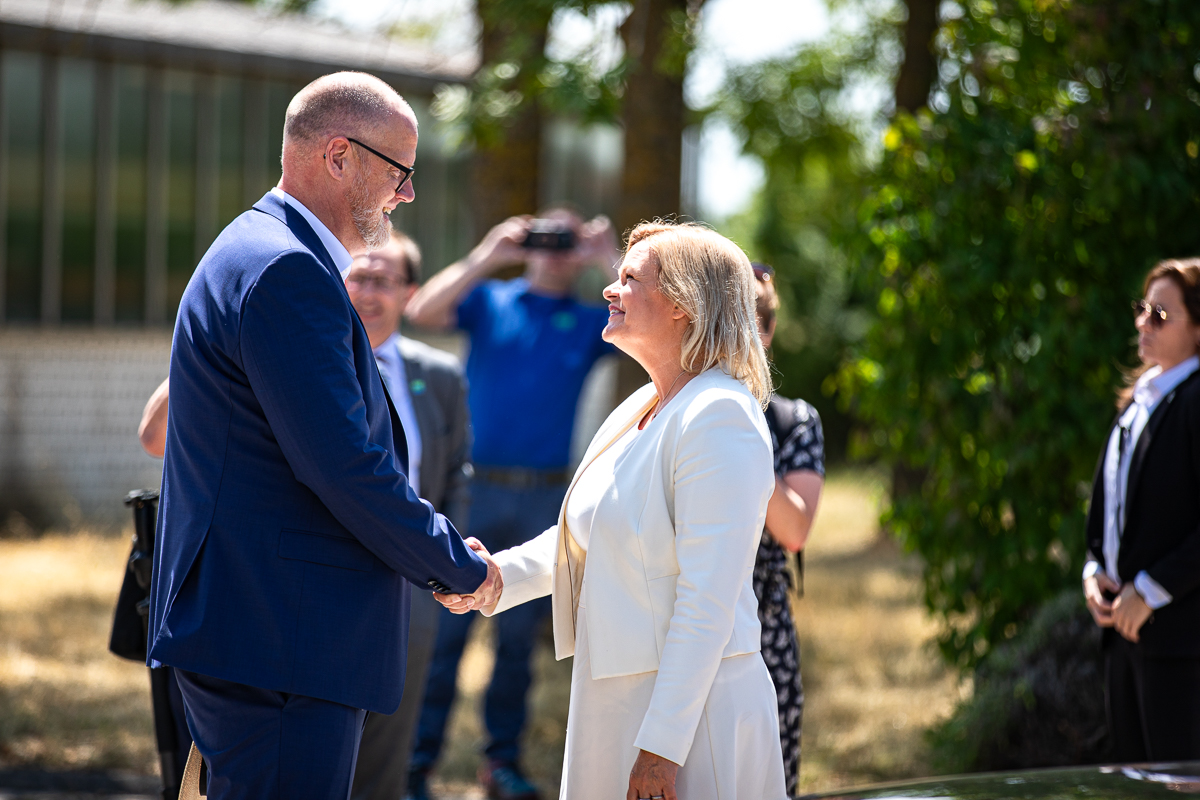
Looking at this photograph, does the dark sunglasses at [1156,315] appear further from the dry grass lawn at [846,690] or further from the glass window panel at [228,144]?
the glass window panel at [228,144]

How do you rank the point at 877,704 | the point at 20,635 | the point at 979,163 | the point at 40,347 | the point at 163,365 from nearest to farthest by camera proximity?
1. the point at 979,163
2. the point at 877,704
3. the point at 20,635
4. the point at 40,347
5. the point at 163,365

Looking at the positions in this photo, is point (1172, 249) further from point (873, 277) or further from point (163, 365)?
point (163, 365)

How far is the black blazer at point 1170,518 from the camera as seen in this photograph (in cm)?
360

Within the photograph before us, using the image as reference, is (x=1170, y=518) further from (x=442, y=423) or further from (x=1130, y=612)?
(x=442, y=423)

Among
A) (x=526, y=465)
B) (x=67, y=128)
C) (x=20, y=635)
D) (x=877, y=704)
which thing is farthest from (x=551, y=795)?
(x=67, y=128)

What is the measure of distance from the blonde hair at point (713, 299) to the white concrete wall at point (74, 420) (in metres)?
9.53

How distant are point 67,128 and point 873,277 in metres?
10.0

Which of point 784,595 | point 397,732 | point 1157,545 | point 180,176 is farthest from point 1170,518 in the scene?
point 180,176

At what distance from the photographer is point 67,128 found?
12.3 m

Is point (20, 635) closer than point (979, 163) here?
No

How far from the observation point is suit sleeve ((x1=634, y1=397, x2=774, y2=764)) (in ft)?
7.88

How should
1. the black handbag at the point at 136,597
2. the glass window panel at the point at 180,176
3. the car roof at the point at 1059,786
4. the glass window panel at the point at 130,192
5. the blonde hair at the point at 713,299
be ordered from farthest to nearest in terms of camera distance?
the glass window panel at the point at 180,176 → the glass window panel at the point at 130,192 → the black handbag at the point at 136,597 → the blonde hair at the point at 713,299 → the car roof at the point at 1059,786

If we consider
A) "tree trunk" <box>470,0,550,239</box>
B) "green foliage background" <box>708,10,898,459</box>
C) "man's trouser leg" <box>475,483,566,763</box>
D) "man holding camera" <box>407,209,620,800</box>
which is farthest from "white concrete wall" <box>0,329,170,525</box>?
"man's trouser leg" <box>475,483,566,763</box>

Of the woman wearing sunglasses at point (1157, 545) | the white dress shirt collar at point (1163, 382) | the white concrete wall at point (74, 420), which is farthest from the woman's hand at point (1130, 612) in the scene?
the white concrete wall at point (74, 420)
